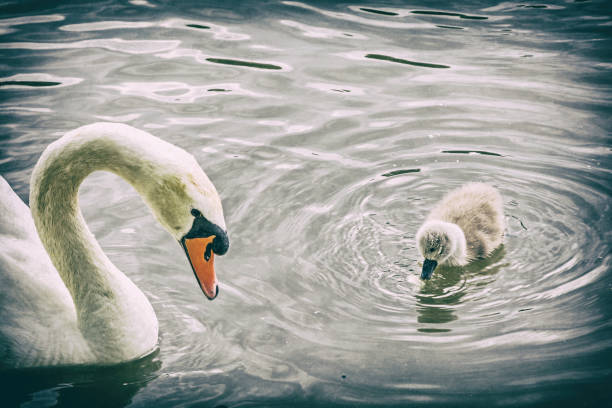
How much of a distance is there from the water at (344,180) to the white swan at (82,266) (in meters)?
0.16

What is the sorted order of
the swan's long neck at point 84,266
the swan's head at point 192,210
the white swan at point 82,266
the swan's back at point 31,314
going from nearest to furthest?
the swan's head at point 192,210 < the white swan at point 82,266 < the swan's long neck at point 84,266 < the swan's back at point 31,314

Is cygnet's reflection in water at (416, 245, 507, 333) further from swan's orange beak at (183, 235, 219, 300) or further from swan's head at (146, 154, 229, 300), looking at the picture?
swan's head at (146, 154, 229, 300)

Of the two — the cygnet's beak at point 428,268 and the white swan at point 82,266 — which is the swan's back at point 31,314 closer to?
the white swan at point 82,266

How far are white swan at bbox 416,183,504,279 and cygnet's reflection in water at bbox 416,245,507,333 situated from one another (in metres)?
0.07

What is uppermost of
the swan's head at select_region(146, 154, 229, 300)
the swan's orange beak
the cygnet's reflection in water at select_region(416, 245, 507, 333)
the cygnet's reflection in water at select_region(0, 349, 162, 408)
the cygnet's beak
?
the swan's head at select_region(146, 154, 229, 300)

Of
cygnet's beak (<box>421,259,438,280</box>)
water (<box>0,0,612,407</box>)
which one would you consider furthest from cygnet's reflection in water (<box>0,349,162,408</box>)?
cygnet's beak (<box>421,259,438,280</box>)

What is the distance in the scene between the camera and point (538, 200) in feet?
17.9


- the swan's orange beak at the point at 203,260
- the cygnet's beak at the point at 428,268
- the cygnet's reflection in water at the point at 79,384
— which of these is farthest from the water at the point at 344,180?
the swan's orange beak at the point at 203,260

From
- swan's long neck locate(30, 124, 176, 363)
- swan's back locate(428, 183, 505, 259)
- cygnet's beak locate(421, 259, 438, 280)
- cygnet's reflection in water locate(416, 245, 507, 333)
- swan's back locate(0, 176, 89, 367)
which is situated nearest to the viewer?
swan's long neck locate(30, 124, 176, 363)

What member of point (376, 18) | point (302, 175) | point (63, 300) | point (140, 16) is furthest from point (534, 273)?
point (140, 16)

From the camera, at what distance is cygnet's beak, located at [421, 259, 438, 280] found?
15.6ft

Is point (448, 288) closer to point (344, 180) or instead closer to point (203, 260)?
point (344, 180)

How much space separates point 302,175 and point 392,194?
749mm

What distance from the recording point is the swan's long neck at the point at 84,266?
11.7 ft
